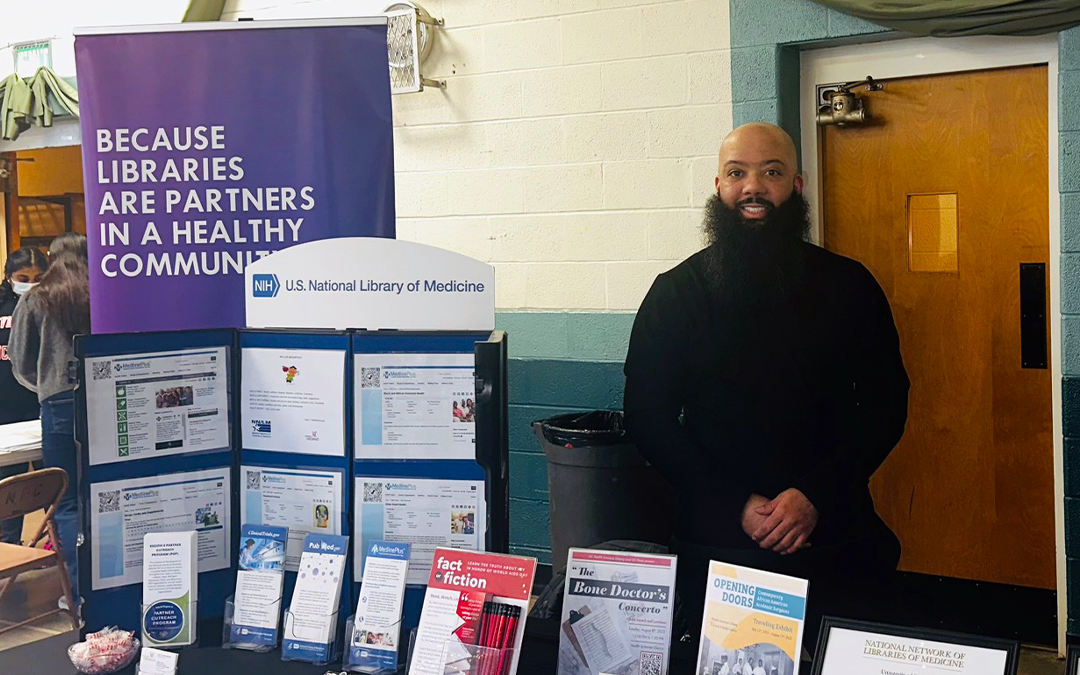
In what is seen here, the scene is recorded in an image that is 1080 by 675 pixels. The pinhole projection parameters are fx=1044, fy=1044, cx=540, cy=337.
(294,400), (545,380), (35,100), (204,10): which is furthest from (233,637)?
(35,100)

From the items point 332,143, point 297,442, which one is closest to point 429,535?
point 297,442

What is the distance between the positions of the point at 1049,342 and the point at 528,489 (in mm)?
1982

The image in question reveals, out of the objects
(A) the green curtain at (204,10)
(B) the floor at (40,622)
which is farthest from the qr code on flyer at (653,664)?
(A) the green curtain at (204,10)

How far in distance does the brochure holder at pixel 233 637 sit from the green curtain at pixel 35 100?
13.3 feet

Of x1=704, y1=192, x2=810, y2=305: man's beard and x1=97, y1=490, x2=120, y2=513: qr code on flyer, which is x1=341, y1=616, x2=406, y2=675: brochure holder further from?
x1=704, y1=192, x2=810, y2=305: man's beard

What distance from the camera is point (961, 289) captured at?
360cm

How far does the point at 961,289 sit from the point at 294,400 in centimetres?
257

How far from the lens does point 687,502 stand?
8.11ft

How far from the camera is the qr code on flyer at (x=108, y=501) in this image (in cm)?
181

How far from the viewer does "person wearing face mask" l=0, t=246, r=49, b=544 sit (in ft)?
15.3

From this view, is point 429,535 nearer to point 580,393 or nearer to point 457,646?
point 457,646

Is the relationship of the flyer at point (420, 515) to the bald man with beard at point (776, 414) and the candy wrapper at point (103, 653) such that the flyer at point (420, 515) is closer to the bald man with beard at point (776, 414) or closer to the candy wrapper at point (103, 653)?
the candy wrapper at point (103, 653)

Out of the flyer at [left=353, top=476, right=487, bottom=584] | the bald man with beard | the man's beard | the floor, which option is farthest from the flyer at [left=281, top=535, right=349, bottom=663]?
the floor

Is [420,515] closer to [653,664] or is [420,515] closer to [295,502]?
[295,502]
